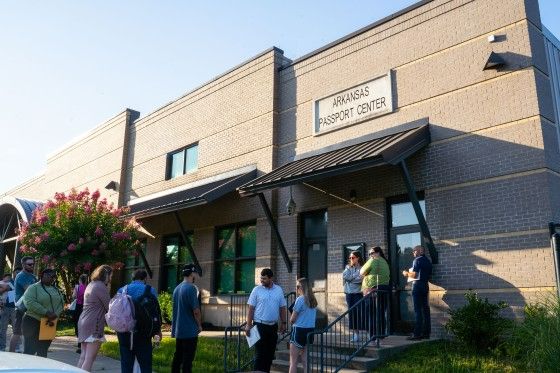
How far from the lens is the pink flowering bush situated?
15.3m

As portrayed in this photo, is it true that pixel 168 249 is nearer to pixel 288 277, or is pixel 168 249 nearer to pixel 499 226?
pixel 288 277

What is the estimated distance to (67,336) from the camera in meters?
14.2

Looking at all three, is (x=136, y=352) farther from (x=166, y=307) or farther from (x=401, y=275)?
(x=166, y=307)

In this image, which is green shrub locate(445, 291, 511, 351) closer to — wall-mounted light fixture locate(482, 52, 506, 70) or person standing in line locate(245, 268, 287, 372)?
person standing in line locate(245, 268, 287, 372)

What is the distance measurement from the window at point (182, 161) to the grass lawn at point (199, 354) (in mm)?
5970

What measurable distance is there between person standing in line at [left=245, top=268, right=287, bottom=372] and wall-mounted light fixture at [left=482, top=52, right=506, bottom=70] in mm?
5675

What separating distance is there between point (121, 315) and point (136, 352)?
1.78 feet

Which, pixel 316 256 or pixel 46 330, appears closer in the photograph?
pixel 46 330

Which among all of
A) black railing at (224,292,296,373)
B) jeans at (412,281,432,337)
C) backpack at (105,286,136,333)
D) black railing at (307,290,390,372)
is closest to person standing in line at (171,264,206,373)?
backpack at (105,286,136,333)

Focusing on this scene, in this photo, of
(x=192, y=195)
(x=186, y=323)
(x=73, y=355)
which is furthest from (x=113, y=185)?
(x=186, y=323)

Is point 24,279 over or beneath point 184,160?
beneath

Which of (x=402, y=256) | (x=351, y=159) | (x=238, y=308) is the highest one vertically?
(x=351, y=159)

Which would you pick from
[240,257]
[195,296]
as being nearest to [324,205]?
[240,257]

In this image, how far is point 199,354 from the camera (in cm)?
1021
